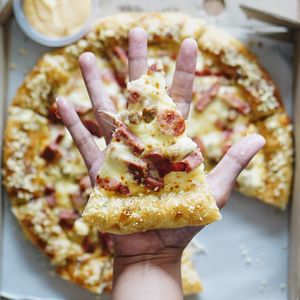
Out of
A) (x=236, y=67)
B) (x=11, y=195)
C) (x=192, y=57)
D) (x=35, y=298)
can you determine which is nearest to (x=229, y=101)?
(x=236, y=67)

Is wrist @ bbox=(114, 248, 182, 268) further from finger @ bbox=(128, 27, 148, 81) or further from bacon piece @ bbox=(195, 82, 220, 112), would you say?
bacon piece @ bbox=(195, 82, 220, 112)

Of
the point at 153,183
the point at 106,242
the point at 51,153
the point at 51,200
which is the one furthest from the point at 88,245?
the point at 153,183

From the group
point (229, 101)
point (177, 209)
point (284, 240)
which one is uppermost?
point (229, 101)

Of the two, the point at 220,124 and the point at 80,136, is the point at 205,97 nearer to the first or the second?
the point at 220,124

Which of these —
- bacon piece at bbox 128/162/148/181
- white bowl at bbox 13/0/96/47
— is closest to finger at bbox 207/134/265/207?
bacon piece at bbox 128/162/148/181

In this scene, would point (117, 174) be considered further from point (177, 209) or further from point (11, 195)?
point (11, 195)

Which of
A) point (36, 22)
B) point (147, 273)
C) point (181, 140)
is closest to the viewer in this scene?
point (181, 140)
